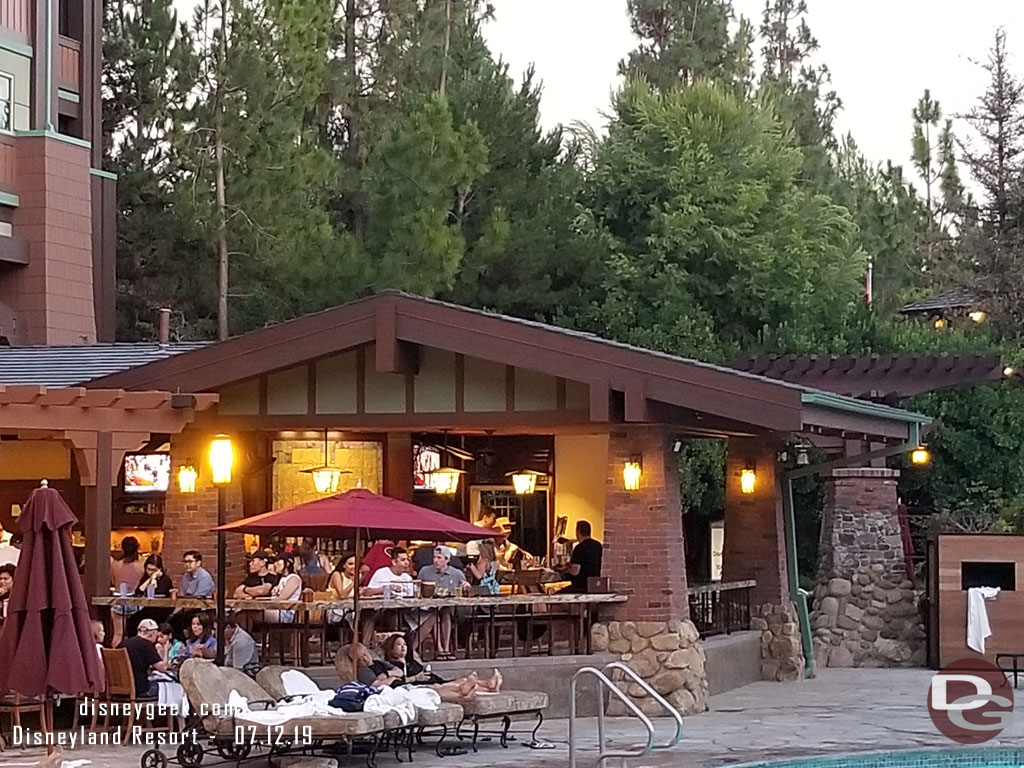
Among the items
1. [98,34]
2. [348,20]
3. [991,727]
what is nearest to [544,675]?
[991,727]

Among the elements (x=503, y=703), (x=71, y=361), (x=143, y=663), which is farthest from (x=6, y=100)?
(x=503, y=703)

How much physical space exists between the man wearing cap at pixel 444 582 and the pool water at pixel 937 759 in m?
3.91

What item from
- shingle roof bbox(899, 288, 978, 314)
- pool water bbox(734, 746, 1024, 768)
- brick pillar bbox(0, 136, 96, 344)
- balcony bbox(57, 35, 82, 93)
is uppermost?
balcony bbox(57, 35, 82, 93)

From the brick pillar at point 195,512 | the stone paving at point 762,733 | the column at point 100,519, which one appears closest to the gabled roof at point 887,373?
the stone paving at point 762,733

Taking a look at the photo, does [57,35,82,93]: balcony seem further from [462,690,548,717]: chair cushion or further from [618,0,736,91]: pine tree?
[618,0,736,91]: pine tree

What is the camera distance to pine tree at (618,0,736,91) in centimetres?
4553

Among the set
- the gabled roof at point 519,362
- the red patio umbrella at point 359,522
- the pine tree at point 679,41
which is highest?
the pine tree at point 679,41

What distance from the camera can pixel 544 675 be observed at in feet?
51.2

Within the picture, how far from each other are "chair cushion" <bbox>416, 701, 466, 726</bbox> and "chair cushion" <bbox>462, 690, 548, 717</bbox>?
0.55ft

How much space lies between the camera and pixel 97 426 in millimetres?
15352

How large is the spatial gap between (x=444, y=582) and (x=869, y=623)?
328 inches

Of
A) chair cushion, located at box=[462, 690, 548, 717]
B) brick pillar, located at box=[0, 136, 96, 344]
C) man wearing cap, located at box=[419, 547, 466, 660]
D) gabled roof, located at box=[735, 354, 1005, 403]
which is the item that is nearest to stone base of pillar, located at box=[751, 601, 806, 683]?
gabled roof, located at box=[735, 354, 1005, 403]

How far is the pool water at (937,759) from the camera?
12.9m

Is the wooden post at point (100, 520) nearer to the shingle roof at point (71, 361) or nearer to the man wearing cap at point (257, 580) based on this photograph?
the man wearing cap at point (257, 580)
